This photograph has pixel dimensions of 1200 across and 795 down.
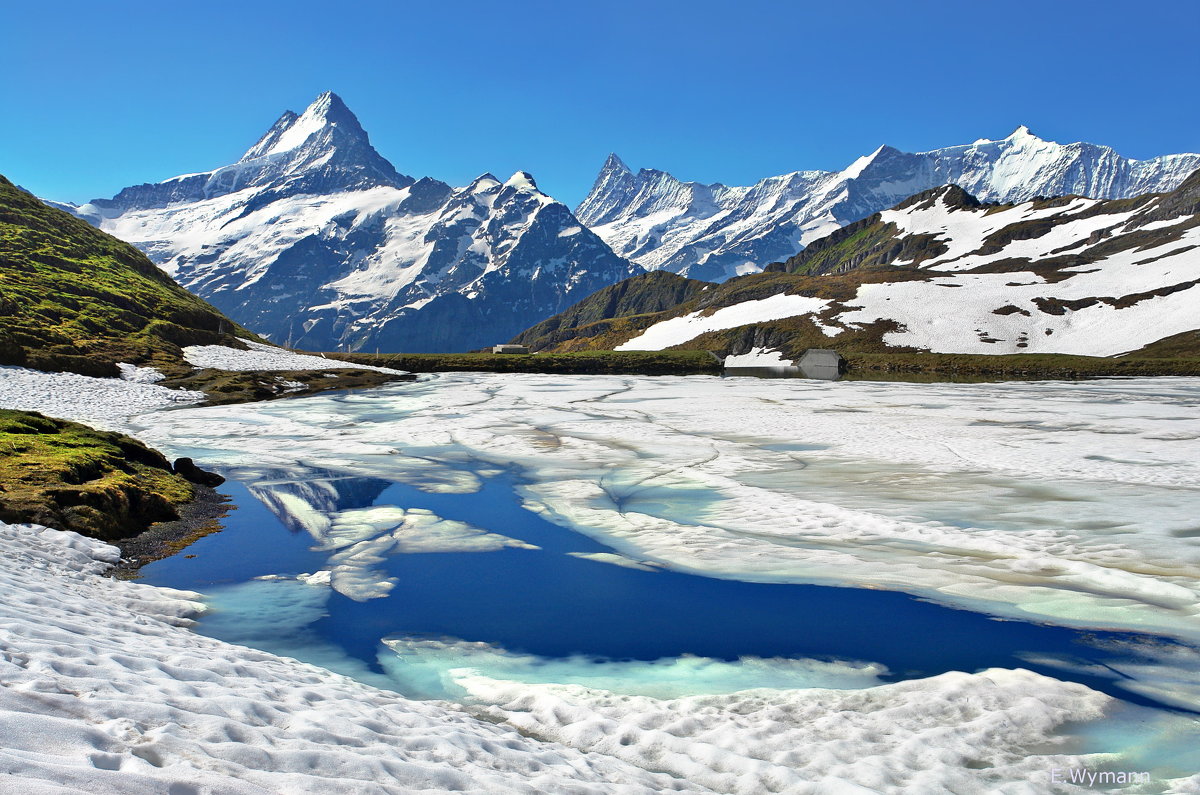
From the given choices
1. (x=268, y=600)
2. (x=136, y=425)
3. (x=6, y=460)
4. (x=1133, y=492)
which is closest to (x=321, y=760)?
(x=268, y=600)

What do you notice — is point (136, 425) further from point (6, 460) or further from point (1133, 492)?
point (1133, 492)

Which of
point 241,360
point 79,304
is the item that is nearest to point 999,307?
point 241,360

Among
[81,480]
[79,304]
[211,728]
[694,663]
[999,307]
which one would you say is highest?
[999,307]

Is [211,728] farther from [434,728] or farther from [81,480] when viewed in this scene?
[81,480]

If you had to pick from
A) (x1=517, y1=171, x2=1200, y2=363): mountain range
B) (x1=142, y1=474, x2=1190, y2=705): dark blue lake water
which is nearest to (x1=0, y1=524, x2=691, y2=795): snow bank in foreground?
(x1=142, y1=474, x2=1190, y2=705): dark blue lake water

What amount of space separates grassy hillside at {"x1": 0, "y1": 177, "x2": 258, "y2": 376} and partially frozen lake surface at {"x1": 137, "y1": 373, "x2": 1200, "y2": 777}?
37392 millimetres

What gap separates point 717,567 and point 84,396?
159 ft

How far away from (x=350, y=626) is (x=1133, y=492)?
21104 mm

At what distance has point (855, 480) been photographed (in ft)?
74.9

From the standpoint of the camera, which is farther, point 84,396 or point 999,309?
point 999,309

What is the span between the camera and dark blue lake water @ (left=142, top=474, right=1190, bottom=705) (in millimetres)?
10711

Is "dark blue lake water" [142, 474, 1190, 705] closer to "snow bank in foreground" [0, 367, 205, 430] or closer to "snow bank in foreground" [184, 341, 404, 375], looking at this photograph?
"snow bank in foreground" [0, 367, 205, 430]

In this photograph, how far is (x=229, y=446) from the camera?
30750 mm

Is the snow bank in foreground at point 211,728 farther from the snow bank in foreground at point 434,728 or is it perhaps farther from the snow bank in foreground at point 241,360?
the snow bank in foreground at point 241,360
